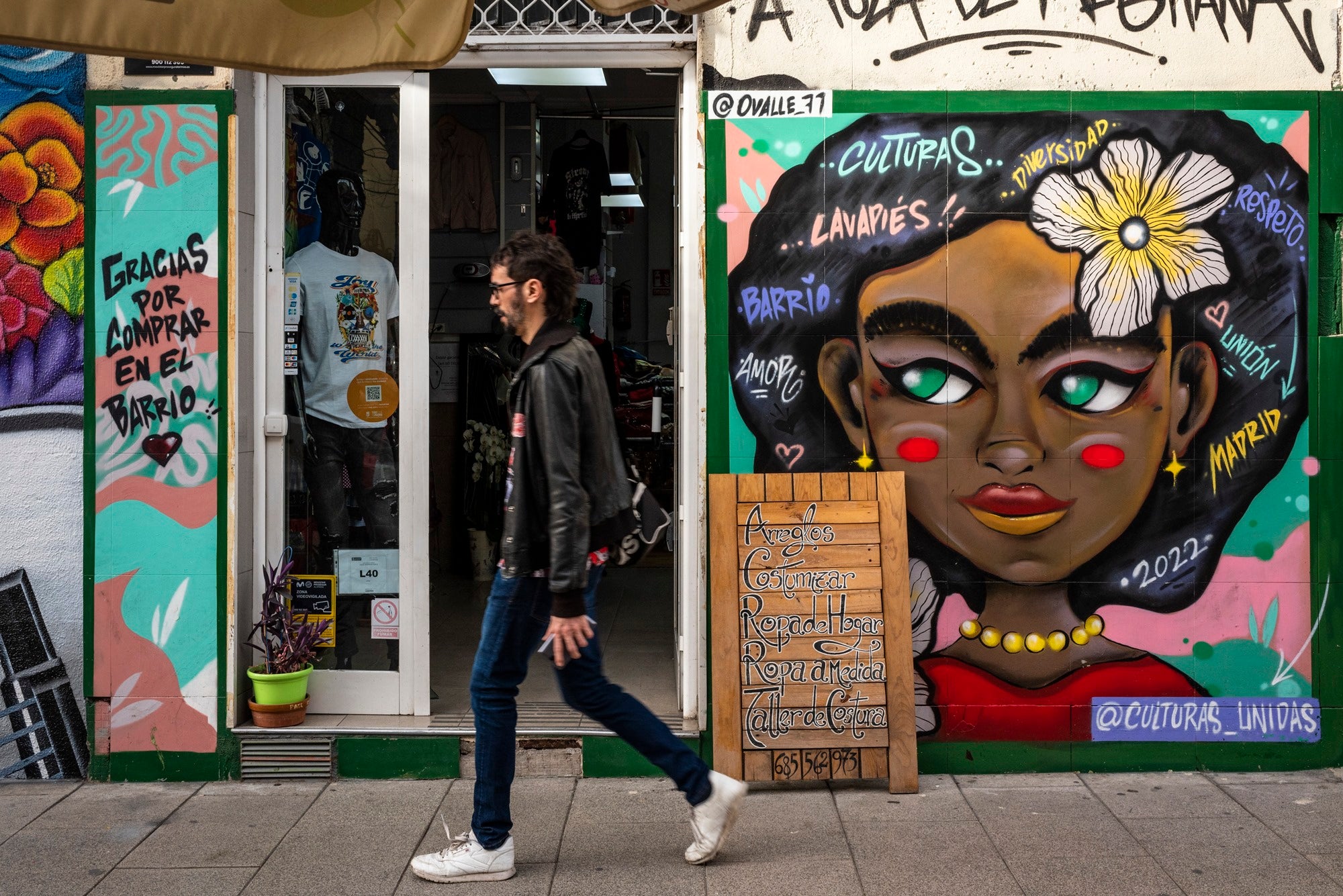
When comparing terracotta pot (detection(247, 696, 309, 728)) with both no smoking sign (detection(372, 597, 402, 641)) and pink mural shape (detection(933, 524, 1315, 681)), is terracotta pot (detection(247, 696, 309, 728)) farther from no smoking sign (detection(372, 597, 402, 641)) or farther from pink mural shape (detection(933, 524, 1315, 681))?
pink mural shape (detection(933, 524, 1315, 681))

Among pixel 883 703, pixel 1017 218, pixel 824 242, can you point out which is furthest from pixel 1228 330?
pixel 883 703

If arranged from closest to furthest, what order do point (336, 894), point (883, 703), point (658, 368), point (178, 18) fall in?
point (178, 18), point (336, 894), point (883, 703), point (658, 368)

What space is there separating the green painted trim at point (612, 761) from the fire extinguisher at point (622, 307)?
905cm

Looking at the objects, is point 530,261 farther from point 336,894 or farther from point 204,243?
point 336,894

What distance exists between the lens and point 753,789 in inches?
→ 180

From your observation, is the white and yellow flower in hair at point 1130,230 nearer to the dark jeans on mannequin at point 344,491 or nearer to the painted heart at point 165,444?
the painted heart at point 165,444

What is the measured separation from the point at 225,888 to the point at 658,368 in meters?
6.72

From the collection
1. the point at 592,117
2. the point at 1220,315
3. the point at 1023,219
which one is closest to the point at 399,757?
the point at 1023,219

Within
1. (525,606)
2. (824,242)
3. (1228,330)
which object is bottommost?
(525,606)

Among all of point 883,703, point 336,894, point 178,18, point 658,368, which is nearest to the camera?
point 178,18

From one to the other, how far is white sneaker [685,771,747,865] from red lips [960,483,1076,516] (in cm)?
161

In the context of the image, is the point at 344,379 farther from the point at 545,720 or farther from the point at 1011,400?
the point at 1011,400

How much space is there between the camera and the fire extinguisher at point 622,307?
13.3 m

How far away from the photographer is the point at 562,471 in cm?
357
